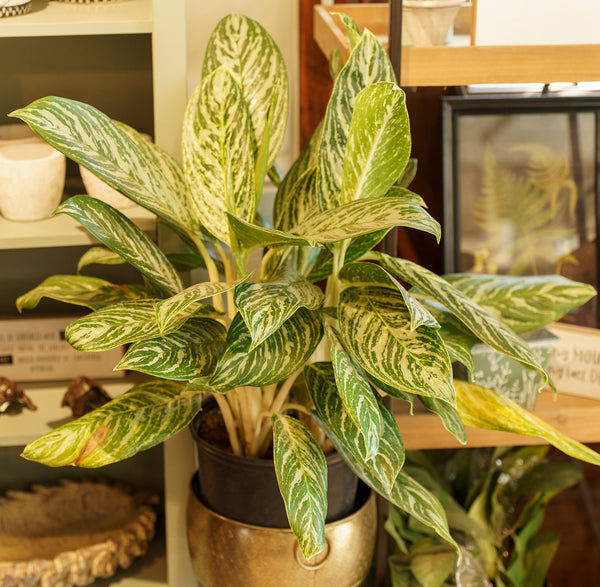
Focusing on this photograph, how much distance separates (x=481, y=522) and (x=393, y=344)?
0.69 metres

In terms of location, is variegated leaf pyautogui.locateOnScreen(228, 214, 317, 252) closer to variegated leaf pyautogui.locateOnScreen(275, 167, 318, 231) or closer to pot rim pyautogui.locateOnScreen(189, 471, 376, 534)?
variegated leaf pyautogui.locateOnScreen(275, 167, 318, 231)

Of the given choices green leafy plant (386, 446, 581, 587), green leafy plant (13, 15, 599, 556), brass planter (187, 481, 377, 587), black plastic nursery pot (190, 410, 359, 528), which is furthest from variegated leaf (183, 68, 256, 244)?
green leafy plant (386, 446, 581, 587)

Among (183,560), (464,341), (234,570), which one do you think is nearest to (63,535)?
(183,560)

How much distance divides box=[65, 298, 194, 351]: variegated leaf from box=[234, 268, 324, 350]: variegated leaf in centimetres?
11

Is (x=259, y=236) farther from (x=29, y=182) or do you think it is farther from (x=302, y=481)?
(x=29, y=182)

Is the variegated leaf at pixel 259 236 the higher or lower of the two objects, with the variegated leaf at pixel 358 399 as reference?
higher

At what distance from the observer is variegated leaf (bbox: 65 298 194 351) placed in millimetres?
813

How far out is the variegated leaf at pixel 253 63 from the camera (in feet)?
3.44

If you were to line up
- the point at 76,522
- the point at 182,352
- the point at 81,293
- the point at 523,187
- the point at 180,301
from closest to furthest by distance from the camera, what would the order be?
the point at 180,301, the point at 182,352, the point at 81,293, the point at 523,187, the point at 76,522

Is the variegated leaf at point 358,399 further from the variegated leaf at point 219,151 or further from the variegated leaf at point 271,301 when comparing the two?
the variegated leaf at point 219,151

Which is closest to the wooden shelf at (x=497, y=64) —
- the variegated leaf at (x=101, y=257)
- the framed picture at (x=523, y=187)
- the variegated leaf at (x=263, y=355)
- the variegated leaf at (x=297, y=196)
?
the variegated leaf at (x=297, y=196)

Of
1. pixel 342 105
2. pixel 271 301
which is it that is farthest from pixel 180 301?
pixel 342 105

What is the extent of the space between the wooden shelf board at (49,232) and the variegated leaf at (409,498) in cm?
48

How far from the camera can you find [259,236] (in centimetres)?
78
